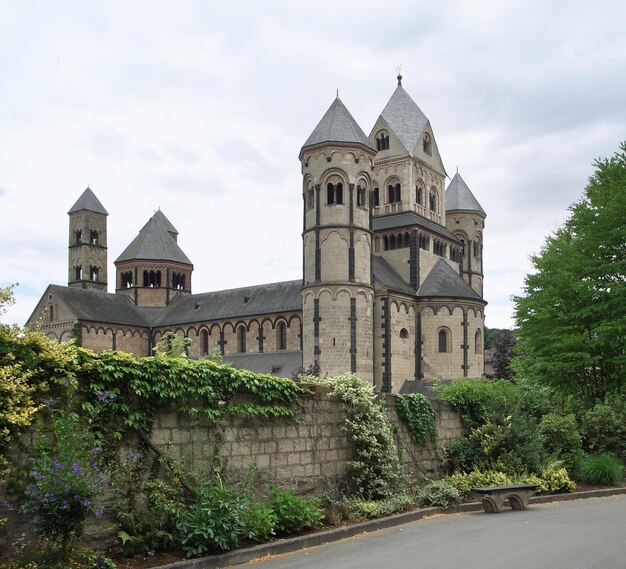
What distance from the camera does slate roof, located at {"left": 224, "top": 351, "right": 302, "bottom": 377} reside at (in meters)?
57.7

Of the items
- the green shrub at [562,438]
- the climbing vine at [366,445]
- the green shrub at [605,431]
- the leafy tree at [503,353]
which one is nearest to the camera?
the climbing vine at [366,445]

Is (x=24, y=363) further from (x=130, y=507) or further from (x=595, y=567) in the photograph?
(x=595, y=567)

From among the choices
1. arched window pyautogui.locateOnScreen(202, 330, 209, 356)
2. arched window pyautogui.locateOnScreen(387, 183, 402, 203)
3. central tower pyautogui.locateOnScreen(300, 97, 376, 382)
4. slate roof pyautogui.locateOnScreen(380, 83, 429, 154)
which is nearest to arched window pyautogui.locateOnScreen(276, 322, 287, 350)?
arched window pyautogui.locateOnScreen(202, 330, 209, 356)

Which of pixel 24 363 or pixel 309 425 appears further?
pixel 309 425

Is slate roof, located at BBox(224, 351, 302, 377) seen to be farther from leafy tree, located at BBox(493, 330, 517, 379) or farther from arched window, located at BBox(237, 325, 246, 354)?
leafy tree, located at BBox(493, 330, 517, 379)

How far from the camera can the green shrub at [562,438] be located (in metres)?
18.1

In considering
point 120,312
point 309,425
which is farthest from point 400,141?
point 309,425

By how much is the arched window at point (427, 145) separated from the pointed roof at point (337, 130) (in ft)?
38.6

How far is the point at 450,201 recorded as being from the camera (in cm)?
7200

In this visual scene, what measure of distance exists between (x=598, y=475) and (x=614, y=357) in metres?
9.78

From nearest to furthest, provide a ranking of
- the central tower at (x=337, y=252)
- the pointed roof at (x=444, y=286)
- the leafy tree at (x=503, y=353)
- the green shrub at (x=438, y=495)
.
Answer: the green shrub at (x=438, y=495)
the central tower at (x=337, y=252)
the pointed roof at (x=444, y=286)
the leafy tree at (x=503, y=353)

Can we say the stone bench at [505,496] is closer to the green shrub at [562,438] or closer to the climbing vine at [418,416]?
the climbing vine at [418,416]

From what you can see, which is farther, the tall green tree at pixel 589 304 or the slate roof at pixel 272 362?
the slate roof at pixel 272 362

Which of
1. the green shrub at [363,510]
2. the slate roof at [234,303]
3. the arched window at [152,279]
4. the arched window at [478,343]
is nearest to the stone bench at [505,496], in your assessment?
the green shrub at [363,510]
